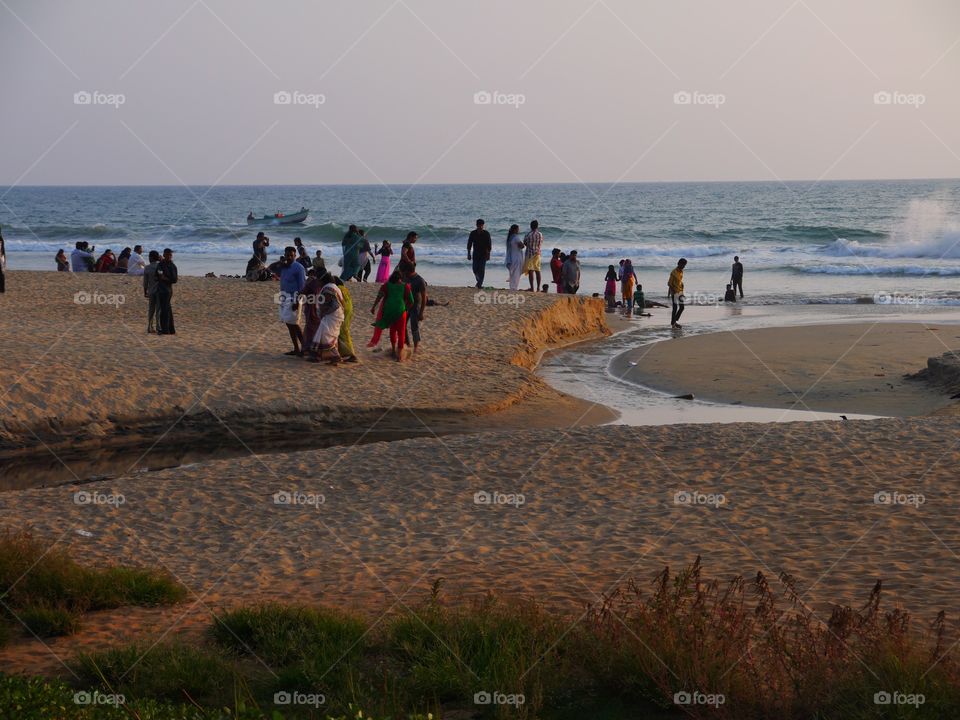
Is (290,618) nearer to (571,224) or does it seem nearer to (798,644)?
(798,644)

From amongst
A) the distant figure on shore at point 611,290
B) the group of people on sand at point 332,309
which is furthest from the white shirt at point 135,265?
the group of people on sand at point 332,309

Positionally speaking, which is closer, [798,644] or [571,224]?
[798,644]

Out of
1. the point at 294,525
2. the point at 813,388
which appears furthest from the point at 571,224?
the point at 294,525

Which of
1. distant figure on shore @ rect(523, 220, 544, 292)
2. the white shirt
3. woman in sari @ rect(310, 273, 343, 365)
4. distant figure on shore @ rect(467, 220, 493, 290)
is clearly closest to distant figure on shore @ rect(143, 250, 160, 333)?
woman in sari @ rect(310, 273, 343, 365)

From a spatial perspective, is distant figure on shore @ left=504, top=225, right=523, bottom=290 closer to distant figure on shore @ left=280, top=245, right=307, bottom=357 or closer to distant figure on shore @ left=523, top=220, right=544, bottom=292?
distant figure on shore @ left=523, top=220, right=544, bottom=292

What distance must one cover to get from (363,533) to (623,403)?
780cm

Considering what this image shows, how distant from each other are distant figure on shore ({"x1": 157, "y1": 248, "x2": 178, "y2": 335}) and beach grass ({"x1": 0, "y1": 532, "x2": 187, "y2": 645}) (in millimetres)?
11107

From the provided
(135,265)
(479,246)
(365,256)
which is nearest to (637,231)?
(365,256)

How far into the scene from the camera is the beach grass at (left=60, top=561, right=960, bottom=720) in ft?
17.3

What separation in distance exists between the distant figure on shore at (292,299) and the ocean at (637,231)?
19172 mm

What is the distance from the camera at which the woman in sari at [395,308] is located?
16609 millimetres

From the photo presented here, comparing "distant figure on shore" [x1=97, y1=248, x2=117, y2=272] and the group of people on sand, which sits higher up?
"distant figure on shore" [x1=97, y1=248, x2=117, y2=272]

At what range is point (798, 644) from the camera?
5738 mm

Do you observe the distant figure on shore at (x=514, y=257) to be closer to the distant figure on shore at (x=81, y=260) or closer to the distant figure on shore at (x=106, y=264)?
the distant figure on shore at (x=106, y=264)
